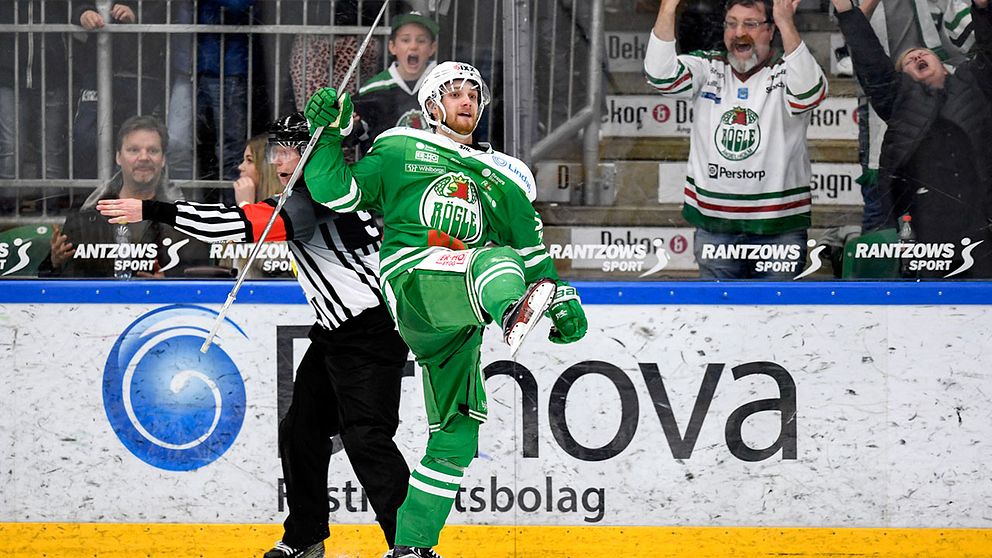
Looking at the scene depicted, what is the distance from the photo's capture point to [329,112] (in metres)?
3.65

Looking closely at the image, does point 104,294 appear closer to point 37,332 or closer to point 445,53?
point 37,332

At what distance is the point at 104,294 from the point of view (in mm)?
4438

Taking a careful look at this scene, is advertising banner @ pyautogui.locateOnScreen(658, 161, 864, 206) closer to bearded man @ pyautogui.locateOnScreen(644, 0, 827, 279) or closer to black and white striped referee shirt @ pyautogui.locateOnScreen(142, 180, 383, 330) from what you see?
bearded man @ pyautogui.locateOnScreen(644, 0, 827, 279)

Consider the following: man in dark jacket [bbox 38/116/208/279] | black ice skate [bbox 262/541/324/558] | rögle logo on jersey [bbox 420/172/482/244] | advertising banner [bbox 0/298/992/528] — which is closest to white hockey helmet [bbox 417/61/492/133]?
rögle logo on jersey [bbox 420/172/482/244]

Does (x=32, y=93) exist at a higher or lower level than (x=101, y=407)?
higher

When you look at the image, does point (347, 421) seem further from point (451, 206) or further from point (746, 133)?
point (746, 133)

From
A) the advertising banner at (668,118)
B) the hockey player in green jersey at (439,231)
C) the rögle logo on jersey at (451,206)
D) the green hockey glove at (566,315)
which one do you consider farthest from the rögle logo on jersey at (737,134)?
the green hockey glove at (566,315)

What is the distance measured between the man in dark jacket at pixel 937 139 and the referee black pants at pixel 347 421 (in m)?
1.71

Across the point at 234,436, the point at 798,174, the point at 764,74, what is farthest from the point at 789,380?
the point at 234,436

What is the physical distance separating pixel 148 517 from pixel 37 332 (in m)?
0.70

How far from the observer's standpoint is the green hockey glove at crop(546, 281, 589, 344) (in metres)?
3.47

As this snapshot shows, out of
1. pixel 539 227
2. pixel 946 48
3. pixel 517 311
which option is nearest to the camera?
pixel 517 311

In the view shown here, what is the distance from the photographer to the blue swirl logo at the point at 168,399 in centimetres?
445

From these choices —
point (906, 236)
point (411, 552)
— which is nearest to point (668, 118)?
point (906, 236)
